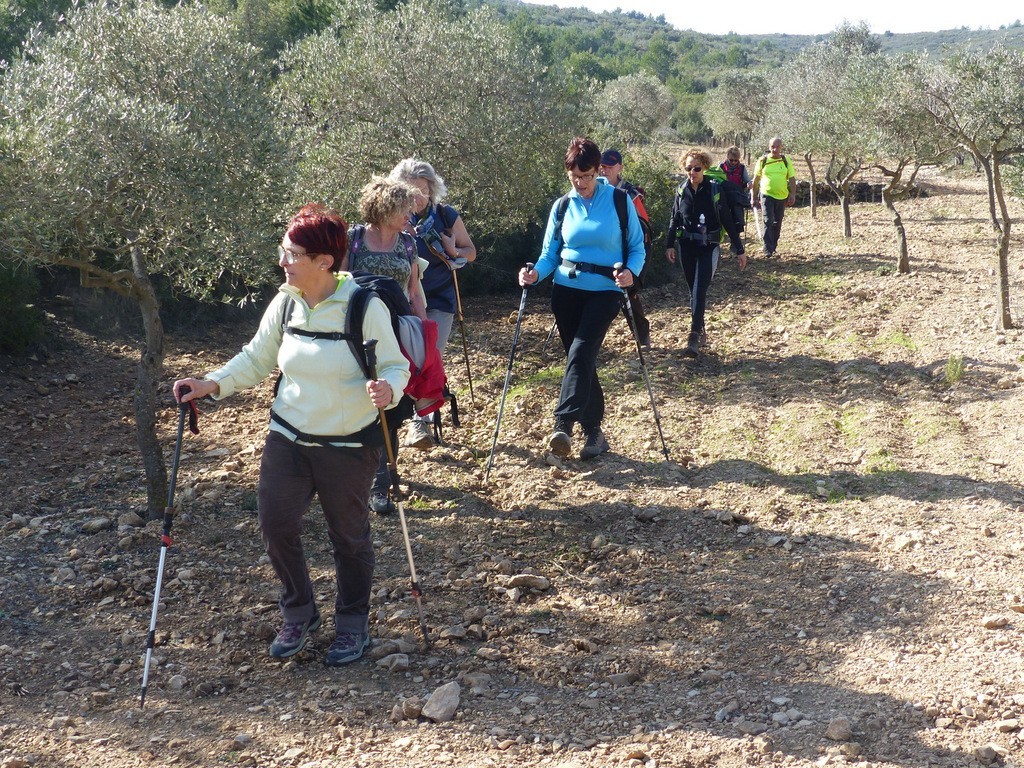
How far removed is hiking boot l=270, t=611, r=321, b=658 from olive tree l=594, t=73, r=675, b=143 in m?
37.6

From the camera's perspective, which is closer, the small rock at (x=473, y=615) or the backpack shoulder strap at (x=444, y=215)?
the small rock at (x=473, y=615)

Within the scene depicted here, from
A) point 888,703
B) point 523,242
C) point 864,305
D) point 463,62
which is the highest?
point 463,62

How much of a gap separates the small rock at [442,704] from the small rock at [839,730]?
1.54 m

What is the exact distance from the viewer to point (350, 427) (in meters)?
4.15

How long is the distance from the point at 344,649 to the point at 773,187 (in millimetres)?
12228

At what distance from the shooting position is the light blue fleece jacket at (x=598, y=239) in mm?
6695

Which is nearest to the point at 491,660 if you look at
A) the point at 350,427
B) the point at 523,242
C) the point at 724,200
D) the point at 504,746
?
the point at 504,746

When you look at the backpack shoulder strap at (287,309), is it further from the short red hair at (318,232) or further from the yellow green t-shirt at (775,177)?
the yellow green t-shirt at (775,177)

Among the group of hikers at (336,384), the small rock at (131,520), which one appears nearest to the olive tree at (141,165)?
the small rock at (131,520)

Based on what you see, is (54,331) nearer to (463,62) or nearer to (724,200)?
(463,62)

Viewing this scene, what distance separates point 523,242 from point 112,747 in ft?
37.0

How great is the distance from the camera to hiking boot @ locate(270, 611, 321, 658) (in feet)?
14.8

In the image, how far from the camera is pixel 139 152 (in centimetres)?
611

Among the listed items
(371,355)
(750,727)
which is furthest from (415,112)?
(750,727)
